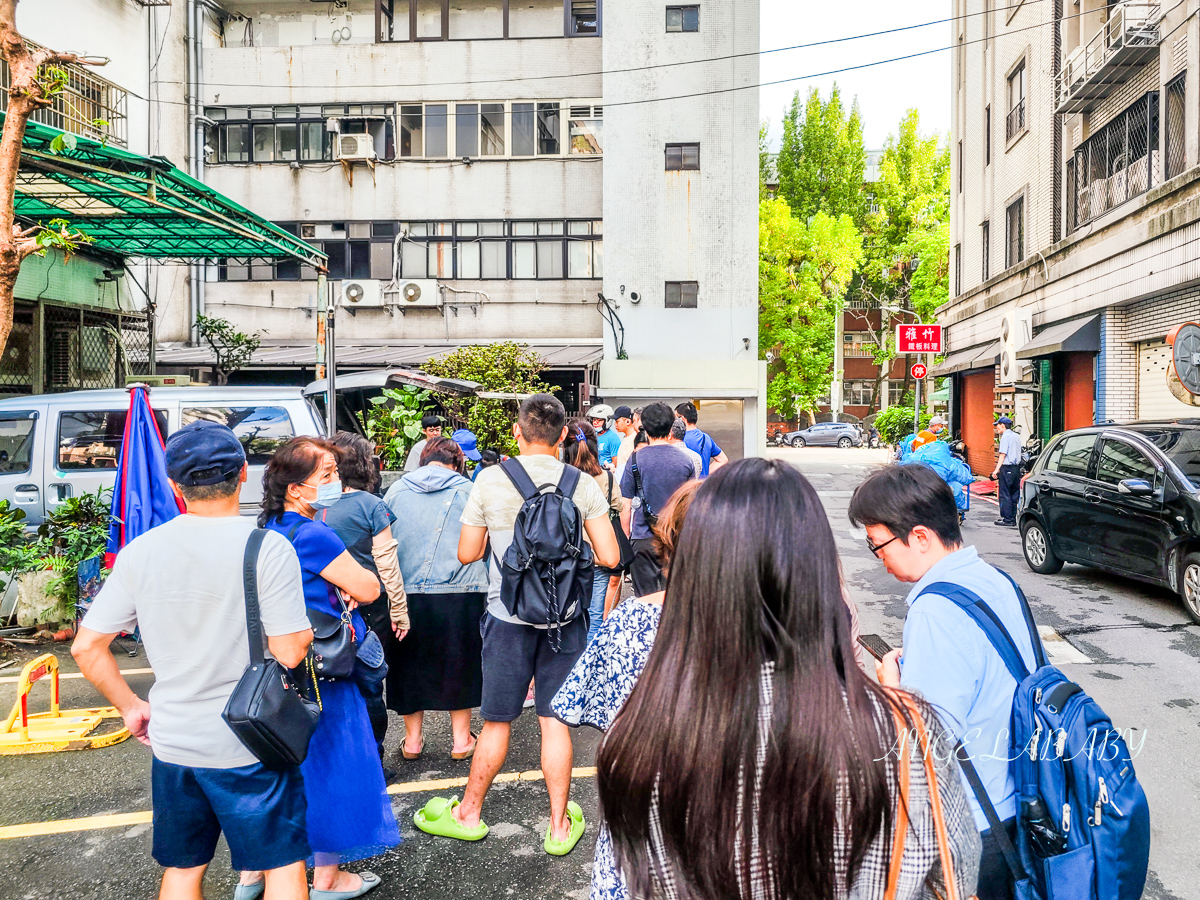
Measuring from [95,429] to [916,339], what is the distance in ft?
63.9

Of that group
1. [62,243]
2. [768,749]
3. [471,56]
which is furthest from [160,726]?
[471,56]

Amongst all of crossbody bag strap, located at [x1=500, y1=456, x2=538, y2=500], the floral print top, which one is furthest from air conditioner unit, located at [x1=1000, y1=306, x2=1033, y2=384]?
the floral print top

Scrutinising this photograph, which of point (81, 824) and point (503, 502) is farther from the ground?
point (503, 502)

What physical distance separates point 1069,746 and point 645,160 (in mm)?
20154

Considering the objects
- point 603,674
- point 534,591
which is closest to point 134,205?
point 534,591

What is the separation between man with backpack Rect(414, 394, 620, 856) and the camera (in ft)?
11.6

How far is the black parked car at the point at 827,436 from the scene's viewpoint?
40.2 m

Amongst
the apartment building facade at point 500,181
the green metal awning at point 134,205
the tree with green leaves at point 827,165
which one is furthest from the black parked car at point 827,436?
the green metal awning at point 134,205

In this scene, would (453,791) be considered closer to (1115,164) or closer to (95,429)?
(95,429)

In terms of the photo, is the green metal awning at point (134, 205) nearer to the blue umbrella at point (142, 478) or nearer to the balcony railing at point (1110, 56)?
the blue umbrella at point (142, 478)

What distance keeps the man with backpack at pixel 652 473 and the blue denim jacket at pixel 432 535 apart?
161 cm

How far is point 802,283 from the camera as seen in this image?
3291 centimetres

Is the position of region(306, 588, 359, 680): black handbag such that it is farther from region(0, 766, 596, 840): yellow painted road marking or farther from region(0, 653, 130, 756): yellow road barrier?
region(0, 653, 130, 756): yellow road barrier

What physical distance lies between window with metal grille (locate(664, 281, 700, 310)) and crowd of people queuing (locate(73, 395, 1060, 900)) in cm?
1528
